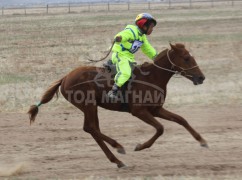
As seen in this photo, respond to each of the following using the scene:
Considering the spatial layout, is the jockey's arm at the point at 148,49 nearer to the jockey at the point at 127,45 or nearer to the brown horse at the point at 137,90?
the jockey at the point at 127,45

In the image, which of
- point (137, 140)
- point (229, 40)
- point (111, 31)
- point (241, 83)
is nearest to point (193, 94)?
point (241, 83)

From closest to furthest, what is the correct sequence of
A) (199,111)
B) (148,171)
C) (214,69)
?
(148,171) → (199,111) → (214,69)

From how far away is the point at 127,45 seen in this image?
374 inches

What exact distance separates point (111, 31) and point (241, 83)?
20385 millimetres

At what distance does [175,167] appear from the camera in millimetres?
9008

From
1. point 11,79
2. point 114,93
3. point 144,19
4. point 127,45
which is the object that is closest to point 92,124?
point 114,93

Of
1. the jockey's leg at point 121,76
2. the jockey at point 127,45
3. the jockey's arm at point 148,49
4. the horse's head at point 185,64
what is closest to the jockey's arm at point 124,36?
the jockey at point 127,45

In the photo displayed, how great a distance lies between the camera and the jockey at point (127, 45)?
9312mm

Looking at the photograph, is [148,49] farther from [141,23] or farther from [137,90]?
[137,90]

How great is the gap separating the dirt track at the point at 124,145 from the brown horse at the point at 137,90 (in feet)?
1.48

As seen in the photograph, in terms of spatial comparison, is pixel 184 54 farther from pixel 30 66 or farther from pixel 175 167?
pixel 30 66

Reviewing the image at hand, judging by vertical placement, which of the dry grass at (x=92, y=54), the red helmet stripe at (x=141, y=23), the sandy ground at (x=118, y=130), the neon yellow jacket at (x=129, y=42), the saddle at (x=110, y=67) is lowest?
the dry grass at (x=92, y=54)

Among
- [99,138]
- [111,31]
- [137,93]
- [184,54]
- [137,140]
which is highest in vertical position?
[184,54]

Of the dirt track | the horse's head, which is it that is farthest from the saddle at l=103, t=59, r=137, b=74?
the dirt track
